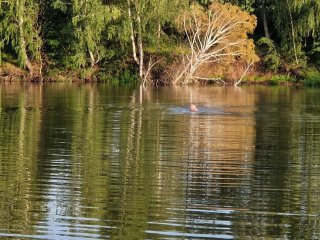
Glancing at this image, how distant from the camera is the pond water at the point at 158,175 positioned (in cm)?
1201

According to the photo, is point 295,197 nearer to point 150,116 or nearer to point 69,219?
point 69,219

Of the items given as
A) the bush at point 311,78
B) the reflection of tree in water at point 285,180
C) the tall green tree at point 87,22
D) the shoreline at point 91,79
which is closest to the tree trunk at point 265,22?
the shoreline at point 91,79

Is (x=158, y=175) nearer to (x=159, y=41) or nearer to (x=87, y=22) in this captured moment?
(x=87, y=22)

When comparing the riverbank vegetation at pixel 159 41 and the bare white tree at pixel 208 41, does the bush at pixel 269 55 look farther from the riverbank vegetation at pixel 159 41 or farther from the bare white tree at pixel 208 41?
the bare white tree at pixel 208 41

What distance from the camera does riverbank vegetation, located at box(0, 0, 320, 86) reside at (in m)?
58.2

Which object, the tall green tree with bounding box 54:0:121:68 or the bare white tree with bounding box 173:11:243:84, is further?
the tall green tree with bounding box 54:0:121:68

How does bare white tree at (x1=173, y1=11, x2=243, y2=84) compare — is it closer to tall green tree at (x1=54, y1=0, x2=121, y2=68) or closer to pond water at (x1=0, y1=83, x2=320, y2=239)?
tall green tree at (x1=54, y1=0, x2=121, y2=68)

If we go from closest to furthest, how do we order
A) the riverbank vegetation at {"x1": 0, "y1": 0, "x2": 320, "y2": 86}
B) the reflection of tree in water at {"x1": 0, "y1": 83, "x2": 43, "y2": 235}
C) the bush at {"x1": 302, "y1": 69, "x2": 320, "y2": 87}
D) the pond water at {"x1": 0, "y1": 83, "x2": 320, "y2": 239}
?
the pond water at {"x1": 0, "y1": 83, "x2": 320, "y2": 239} → the reflection of tree in water at {"x1": 0, "y1": 83, "x2": 43, "y2": 235} → the riverbank vegetation at {"x1": 0, "y1": 0, "x2": 320, "y2": 86} → the bush at {"x1": 302, "y1": 69, "x2": 320, "y2": 87}

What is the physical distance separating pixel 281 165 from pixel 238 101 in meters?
22.6

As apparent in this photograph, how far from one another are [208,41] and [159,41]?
696 centimetres

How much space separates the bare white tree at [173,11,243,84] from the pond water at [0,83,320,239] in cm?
2474

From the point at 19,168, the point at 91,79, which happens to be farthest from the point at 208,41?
the point at 19,168

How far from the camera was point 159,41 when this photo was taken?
6328 cm

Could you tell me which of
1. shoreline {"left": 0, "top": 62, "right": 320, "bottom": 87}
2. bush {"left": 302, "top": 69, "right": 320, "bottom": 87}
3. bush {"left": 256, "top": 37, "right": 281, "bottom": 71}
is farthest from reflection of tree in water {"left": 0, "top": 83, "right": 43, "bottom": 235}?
bush {"left": 256, "top": 37, "right": 281, "bottom": 71}
